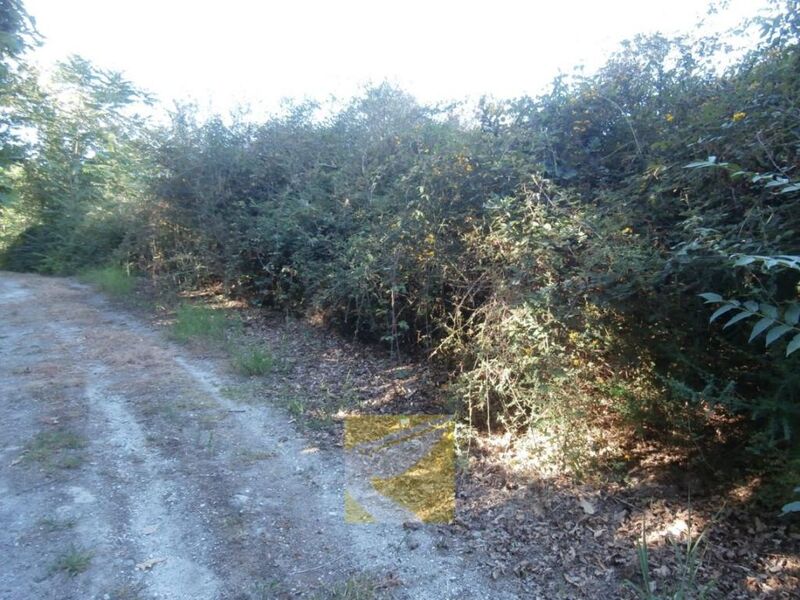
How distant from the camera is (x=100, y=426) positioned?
473 centimetres

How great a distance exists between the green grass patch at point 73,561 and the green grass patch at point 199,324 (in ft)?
15.4

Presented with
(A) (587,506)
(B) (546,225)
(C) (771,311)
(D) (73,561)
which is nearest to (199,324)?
(D) (73,561)

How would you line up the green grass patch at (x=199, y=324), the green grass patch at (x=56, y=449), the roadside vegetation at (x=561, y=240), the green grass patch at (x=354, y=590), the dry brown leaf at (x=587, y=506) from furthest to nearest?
the green grass patch at (x=199, y=324) < the green grass patch at (x=56, y=449) < the dry brown leaf at (x=587, y=506) < the roadside vegetation at (x=561, y=240) < the green grass patch at (x=354, y=590)

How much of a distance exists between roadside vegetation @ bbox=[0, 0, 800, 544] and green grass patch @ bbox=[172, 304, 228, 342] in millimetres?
48

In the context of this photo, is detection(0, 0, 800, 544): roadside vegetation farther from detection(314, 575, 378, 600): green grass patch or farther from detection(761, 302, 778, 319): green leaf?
detection(314, 575, 378, 600): green grass patch

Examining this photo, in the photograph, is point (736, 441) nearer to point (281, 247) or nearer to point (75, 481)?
point (75, 481)

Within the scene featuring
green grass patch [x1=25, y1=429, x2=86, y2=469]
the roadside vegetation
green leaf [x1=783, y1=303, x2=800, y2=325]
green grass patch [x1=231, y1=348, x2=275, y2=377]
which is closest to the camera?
green leaf [x1=783, y1=303, x2=800, y2=325]

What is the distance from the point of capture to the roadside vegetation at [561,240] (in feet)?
10.5

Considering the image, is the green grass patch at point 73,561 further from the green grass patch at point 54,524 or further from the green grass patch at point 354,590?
the green grass patch at point 354,590

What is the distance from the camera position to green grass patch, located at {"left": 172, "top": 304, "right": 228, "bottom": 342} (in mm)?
7637

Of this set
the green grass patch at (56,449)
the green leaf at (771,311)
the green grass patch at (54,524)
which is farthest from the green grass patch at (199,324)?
the green leaf at (771,311)

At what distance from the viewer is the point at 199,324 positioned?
25.8ft

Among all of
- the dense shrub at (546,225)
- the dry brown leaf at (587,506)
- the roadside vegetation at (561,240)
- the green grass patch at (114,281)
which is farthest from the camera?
the green grass patch at (114,281)

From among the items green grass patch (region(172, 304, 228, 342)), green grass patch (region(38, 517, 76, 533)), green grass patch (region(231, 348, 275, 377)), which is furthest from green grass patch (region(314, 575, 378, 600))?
green grass patch (region(172, 304, 228, 342))
